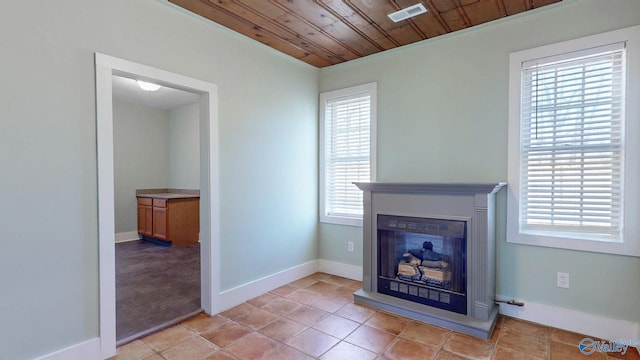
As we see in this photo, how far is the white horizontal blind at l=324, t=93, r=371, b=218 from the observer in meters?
3.61

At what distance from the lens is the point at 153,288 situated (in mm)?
3395

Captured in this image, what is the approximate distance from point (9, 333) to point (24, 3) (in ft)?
6.12

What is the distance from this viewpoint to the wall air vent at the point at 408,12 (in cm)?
246

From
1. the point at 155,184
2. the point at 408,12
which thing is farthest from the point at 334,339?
the point at 155,184

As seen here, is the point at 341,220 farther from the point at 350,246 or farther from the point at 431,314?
the point at 431,314

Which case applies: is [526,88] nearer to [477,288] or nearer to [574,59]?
[574,59]

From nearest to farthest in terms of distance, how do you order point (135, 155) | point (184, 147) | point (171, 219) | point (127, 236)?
point (171, 219) < point (127, 236) < point (135, 155) < point (184, 147)

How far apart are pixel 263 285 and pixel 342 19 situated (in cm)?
264

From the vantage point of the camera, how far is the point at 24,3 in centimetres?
178

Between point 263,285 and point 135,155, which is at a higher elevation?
point 135,155

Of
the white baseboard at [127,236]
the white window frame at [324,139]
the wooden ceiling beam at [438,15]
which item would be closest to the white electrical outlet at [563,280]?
the white window frame at [324,139]

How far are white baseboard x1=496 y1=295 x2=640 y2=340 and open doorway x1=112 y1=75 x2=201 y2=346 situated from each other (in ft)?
10.5

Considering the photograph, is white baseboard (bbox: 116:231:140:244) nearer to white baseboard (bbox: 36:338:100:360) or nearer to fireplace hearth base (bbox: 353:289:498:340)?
white baseboard (bbox: 36:338:100:360)

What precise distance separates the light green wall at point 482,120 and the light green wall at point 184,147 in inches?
142
